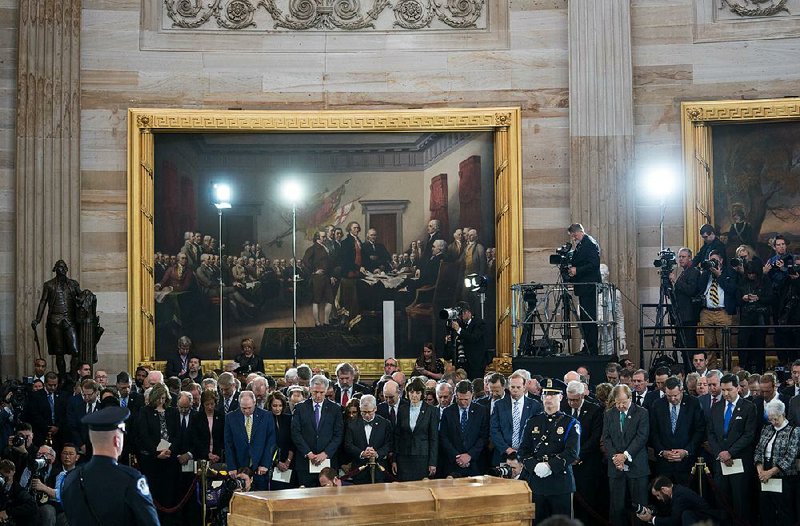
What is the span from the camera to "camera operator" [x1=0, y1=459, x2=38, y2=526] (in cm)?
1523

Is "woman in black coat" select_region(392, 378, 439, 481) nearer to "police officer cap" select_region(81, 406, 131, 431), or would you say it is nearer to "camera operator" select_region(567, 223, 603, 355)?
"camera operator" select_region(567, 223, 603, 355)

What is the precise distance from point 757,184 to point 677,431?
9126 millimetres

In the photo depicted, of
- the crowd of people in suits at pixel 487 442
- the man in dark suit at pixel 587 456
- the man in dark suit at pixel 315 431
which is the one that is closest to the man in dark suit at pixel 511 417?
the crowd of people in suits at pixel 487 442

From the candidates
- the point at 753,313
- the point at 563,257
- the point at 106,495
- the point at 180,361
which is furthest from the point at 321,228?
the point at 106,495

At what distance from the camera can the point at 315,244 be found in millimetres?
24469

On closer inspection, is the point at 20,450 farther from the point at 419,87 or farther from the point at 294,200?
the point at 419,87

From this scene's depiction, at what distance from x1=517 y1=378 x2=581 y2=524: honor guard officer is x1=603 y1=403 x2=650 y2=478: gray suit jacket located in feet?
4.04

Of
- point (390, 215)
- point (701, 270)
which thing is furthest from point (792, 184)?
point (390, 215)

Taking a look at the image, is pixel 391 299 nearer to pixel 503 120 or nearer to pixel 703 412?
pixel 503 120

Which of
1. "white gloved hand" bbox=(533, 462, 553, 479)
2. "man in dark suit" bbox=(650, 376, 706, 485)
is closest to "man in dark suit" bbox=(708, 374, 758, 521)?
"man in dark suit" bbox=(650, 376, 706, 485)

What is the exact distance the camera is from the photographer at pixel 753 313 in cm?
2194

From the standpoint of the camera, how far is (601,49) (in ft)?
80.5

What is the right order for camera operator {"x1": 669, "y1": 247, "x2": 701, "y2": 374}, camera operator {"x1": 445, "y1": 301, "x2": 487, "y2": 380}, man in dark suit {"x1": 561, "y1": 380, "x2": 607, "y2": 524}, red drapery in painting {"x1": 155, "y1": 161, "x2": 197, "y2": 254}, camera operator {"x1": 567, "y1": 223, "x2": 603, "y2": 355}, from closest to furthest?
man in dark suit {"x1": 561, "y1": 380, "x2": 607, "y2": 524}, camera operator {"x1": 567, "y1": 223, "x2": 603, "y2": 355}, camera operator {"x1": 445, "y1": 301, "x2": 487, "y2": 380}, camera operator {"x1": 669, "y1": 247, "x2": 701, "y2": 374}, red drapery in painting {"x1": 155, "y1": 161, "x2": 197, "y2": 254}

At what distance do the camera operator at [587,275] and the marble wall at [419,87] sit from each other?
157 inches
